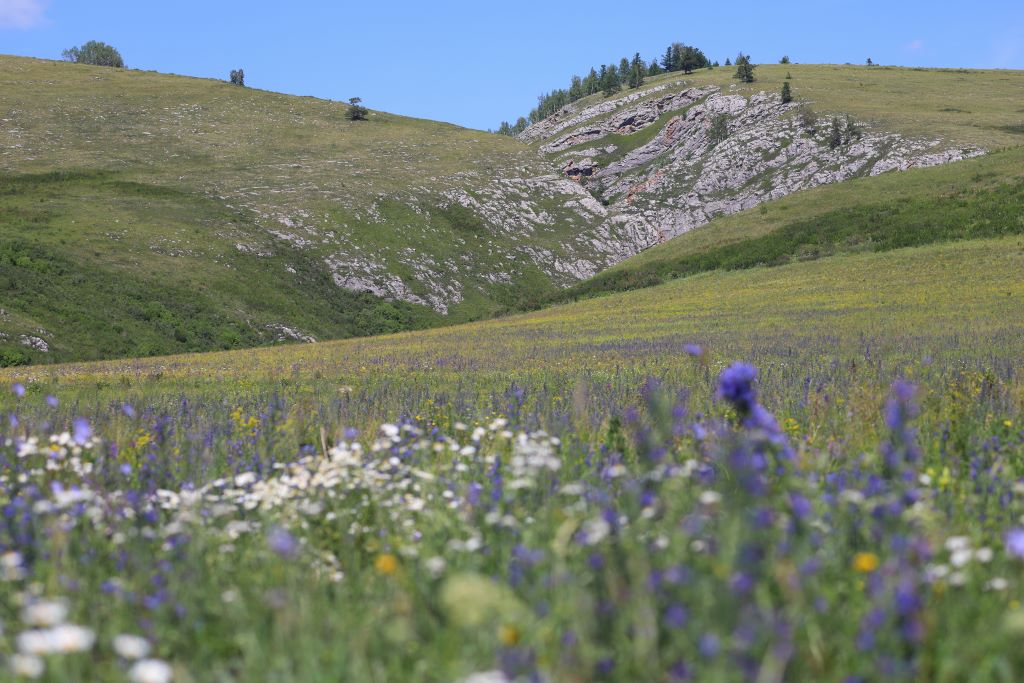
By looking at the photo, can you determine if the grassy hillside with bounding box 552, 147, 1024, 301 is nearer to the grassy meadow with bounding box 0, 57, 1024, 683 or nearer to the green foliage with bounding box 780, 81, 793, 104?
the grassy meadow with bounding box 0, 57, 1024, 683

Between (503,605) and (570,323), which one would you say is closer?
(503,605)

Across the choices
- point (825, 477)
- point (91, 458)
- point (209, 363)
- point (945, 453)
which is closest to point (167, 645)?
point (825, 477)

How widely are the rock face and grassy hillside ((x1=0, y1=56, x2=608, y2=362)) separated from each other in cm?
1605

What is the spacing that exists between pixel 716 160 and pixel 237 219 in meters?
70.6

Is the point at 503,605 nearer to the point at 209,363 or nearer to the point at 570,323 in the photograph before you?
the point at 209,363

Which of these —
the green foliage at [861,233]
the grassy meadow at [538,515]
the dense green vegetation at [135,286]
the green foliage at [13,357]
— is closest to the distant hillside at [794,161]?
the green foliage at [861,233]

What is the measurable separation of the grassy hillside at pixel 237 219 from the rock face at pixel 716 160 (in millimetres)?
16053

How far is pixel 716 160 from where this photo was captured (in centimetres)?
11900

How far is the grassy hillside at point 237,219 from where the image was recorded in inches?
2048

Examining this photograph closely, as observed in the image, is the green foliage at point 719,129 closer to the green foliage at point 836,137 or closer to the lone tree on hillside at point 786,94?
the lone tree on hillside at point 786,94

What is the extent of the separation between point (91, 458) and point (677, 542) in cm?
664

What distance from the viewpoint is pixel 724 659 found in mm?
2650

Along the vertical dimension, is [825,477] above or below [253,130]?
below

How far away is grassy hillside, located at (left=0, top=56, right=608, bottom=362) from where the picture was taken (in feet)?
171
